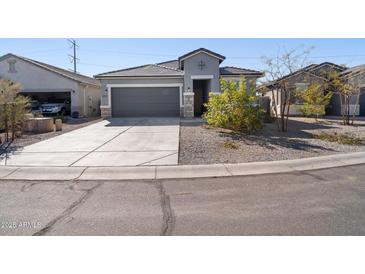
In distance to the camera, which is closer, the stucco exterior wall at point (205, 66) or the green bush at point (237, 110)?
the green bush at point (237, 110)

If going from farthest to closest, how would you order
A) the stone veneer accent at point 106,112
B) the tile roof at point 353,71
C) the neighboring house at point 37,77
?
the neighboring house at point 37,77 → the stone veneer accent at point 106,112 → the tile roof at point 353,71

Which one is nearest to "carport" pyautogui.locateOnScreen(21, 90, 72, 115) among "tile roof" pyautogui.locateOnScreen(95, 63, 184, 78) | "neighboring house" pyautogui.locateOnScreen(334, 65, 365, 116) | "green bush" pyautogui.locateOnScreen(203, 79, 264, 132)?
"tile roof" pyautogui.locateOnScreen(95, 63, 184, 78)

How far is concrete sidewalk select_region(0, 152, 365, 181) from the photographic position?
598 cm

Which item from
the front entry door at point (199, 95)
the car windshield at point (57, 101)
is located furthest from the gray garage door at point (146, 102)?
the car windshield at point (57, 101)

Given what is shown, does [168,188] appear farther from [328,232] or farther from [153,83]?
[153,83]

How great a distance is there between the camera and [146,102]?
20281 mm

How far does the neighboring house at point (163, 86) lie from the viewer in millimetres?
18938

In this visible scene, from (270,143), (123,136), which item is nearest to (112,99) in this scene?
(123,136)

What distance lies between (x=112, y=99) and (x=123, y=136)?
377 inches

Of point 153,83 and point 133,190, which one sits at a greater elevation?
point 153,83

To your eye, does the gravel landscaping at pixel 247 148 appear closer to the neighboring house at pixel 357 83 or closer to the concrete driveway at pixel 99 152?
the concrete driveway at pixel 99 152

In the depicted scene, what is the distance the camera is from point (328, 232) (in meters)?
3.37

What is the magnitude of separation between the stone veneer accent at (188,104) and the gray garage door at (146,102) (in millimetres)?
1022

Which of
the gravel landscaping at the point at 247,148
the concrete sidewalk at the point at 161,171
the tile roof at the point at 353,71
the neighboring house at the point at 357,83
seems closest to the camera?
the concrete sidewalk at the point at 161,171
